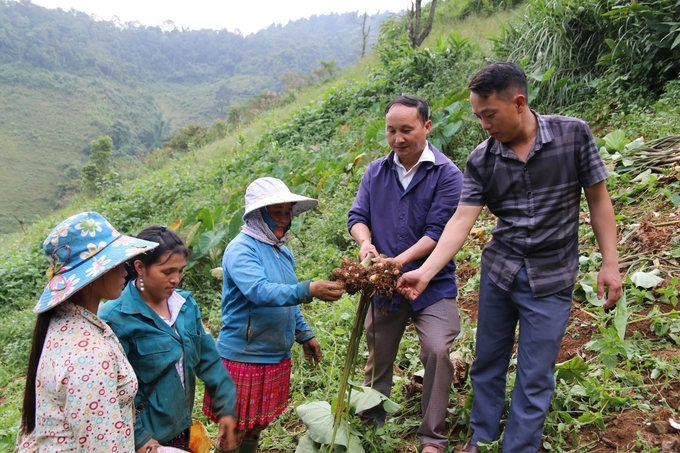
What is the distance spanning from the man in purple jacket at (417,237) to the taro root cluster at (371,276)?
0.23 metres

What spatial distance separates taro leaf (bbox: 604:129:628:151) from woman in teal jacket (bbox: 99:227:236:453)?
4.92 metres

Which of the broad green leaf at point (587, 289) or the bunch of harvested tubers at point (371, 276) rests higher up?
the bunch of harvested tubers at point (371, 276)

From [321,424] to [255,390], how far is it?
0.40m

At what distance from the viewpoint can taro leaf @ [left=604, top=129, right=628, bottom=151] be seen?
552cm

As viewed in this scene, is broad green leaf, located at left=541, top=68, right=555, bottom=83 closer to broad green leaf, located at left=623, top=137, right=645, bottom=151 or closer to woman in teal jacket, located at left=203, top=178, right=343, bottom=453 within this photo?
broad green leaf, located at left=623, top=137, right=645, bottom=151

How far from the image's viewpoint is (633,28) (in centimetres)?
696

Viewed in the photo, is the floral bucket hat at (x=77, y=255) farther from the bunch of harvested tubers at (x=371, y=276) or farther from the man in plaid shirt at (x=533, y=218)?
the man in plaid shirt at (x=533, y=218)

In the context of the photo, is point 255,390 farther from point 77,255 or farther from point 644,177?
point 644,177

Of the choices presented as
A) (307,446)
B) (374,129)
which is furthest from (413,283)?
(374,129)

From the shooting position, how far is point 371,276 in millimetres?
2430

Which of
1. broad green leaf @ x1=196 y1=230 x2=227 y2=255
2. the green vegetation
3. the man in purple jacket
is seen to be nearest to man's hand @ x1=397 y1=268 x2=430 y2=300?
the man in purple jacket

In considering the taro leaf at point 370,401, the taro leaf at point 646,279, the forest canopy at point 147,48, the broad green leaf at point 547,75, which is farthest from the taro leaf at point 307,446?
the forest canopy at point 147,48

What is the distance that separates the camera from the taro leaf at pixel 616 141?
5.52 metres

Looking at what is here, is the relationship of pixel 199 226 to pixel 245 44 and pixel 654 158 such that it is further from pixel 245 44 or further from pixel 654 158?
pixel 245 44
